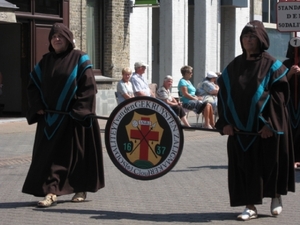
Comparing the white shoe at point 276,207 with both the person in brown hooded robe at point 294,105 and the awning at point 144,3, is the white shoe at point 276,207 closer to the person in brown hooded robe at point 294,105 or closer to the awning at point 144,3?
the person in brown hooded robe at point 294,105

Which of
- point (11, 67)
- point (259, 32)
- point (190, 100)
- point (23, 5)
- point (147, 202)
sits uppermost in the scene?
point (23, 5)

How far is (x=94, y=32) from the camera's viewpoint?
22938 mm

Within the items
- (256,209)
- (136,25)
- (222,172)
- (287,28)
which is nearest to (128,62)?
(136,25)

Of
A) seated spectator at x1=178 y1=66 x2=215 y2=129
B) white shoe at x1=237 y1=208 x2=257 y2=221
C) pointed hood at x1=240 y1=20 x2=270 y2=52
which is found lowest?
white shoe at x1=237 y1=208 x2=257 y2=221

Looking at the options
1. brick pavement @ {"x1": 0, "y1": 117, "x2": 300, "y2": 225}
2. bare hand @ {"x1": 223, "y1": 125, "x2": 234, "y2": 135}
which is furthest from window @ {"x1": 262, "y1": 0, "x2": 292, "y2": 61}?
bare hand @ {"x1": 223, "y1": 125, "x2": 234, "y2": 135}

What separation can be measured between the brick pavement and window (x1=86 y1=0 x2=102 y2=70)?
399 inches

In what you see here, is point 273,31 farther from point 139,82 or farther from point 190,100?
point 139,82

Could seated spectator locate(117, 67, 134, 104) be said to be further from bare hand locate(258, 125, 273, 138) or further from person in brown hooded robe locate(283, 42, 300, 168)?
bare hand locate(258, 125, 273, 138)

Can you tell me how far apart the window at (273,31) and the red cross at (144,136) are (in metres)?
23.4

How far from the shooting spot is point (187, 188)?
10141 mm

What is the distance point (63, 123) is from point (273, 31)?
958 inches

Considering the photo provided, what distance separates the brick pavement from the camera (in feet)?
26.2

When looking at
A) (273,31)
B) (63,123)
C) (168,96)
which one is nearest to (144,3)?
(168,96)

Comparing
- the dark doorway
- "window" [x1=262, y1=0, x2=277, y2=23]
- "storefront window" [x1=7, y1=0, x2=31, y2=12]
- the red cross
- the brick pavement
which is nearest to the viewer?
the brick pavement
